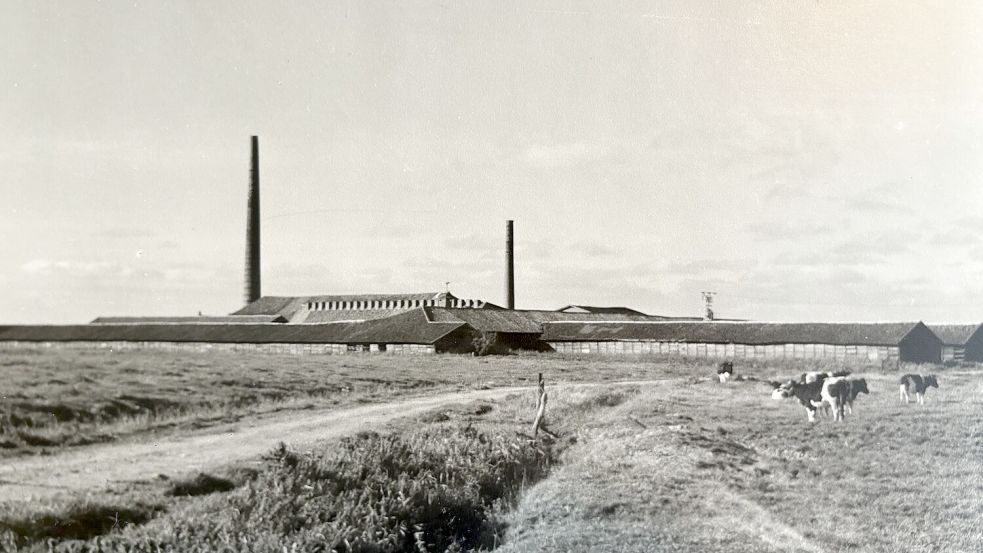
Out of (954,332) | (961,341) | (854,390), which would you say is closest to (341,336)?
(854,390)

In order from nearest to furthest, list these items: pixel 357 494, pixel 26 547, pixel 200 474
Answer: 1. pixel 26 547
2. pixel 200 474
3. pixel 357 494

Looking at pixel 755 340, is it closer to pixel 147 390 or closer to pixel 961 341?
pixel 961 341

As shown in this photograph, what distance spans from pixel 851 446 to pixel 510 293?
108ft

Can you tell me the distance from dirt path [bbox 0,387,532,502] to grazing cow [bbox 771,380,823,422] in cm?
979

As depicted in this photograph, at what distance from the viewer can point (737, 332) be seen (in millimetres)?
33844

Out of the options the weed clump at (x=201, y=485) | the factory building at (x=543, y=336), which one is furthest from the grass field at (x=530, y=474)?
the factory building at (x=543, y=336)

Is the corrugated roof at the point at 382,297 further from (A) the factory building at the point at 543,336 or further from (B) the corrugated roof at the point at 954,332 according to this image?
(B) the corrugated roof at the point at 954,332

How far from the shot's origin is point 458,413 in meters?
14.9

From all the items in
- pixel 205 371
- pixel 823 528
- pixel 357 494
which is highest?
pixel 205 371

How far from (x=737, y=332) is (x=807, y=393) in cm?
1625

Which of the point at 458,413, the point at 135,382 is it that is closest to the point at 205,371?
the point at 135,382

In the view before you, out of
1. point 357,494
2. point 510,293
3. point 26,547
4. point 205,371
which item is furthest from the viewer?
point 510,293

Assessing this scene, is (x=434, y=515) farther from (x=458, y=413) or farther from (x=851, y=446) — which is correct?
(x=851, y=446)

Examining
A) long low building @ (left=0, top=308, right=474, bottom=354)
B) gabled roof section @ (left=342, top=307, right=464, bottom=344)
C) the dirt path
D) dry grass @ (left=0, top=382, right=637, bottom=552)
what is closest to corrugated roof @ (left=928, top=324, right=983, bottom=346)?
long low building @ (left=0, top=308, right=474, bottom=354)
